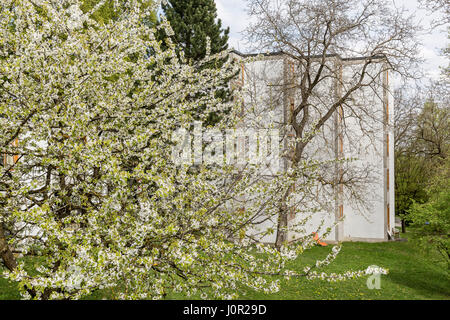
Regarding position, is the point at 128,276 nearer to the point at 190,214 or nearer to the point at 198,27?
the point at 190,214

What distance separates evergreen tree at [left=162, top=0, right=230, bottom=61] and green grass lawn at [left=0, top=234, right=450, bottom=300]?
29.5ft

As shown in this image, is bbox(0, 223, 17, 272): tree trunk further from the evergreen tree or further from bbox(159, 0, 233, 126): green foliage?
the evergreen tree

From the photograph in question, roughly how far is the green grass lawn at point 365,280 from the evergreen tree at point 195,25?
9.00 metres

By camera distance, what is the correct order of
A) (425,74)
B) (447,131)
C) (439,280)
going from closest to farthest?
(425,74) → (439,280) → (447,131)

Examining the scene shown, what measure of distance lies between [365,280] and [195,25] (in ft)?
36.6

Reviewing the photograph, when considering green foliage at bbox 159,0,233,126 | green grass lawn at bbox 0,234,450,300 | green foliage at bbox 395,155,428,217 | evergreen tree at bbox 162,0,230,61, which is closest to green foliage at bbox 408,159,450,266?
green grass lawn at bbox 0,234,450,300

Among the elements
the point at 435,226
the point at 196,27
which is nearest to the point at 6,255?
the point at 435,226

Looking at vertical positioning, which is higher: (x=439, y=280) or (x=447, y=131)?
(x=447, y=131)

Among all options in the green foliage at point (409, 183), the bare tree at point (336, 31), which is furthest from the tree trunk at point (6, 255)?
the green foliage at point (409, 183)

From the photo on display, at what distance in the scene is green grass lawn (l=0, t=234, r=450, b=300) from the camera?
10906 mm

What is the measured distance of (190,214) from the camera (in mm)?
3729

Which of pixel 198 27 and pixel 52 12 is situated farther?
pixel 198 27
